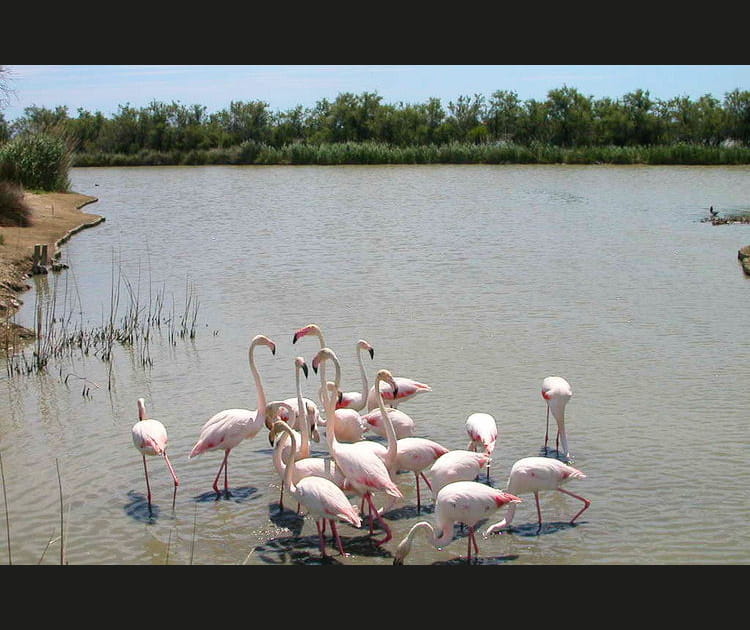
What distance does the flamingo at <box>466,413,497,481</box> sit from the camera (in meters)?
6.98

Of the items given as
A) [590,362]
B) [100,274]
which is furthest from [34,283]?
[590,362]

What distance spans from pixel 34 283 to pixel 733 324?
11.0 meters

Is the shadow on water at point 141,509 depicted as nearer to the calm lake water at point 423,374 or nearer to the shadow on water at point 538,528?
the calm lake water at point 423,374

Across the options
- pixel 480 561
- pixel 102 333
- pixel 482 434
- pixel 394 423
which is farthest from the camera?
pixel 102 333

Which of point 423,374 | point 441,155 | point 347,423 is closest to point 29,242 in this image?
point 423,374

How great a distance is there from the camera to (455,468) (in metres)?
6.39

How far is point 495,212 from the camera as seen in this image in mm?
Answer: 27578

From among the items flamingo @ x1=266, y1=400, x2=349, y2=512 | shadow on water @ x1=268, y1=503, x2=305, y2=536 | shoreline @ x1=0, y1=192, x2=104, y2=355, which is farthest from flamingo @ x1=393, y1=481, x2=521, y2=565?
shoreline @ x1=0, y1=192, x2=104, y2=355

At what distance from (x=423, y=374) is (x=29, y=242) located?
11.4 metres

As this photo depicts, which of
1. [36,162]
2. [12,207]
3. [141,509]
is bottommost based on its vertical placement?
[141,509]

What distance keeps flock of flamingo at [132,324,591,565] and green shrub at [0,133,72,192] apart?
61.9ft

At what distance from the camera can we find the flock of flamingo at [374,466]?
19.2 feet

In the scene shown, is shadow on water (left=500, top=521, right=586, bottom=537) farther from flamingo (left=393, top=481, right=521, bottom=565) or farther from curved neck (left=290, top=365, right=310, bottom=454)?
curved neck (left=290, top=365, right=310, bottom=454)

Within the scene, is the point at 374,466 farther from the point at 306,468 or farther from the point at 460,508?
the point at 460,508
